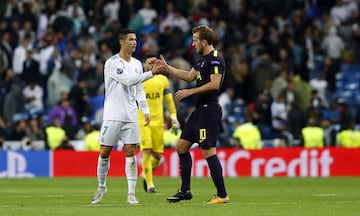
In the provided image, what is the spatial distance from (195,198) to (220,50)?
15.0 meters

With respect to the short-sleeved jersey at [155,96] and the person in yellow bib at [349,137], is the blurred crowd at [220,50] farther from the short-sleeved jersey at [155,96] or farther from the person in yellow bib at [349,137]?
the short-sleeved jersey at [155,96]

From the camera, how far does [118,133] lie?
16.4 metres

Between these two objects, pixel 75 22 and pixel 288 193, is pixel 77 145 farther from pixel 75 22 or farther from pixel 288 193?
pixel 288 193

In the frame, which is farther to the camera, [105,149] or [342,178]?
[342,178]

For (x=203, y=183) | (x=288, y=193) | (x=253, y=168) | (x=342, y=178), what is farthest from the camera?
(x=253, y=168)

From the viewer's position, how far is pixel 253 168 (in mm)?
28422

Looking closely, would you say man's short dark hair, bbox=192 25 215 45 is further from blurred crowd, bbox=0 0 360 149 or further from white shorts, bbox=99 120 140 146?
blurred crowd, bbox=0 0 360 149

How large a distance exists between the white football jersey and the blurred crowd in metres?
12.6

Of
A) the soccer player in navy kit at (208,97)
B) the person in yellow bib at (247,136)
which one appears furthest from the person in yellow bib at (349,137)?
the soccer player in navy kit at (208,97)

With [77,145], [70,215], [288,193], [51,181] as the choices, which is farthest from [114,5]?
[70,215]

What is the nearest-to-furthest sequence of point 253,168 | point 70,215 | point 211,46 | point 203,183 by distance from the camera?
1. point 70,215
2. point 211,46
3. point 203,183
4. point 253,168

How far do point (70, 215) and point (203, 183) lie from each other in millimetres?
10113

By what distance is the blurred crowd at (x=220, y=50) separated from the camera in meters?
29.8

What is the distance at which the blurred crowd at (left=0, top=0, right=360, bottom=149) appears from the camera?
29797mm
